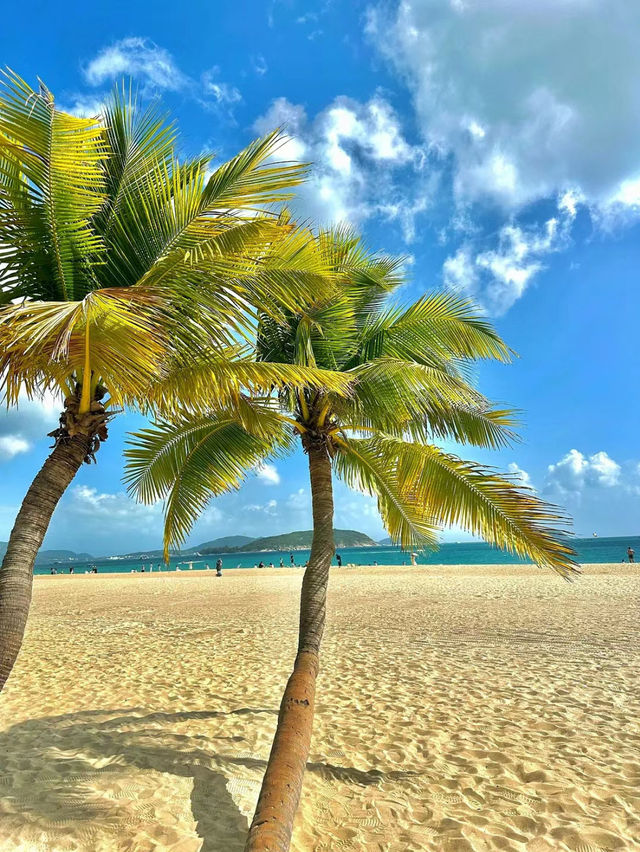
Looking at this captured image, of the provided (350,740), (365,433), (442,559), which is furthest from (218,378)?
(442,559)

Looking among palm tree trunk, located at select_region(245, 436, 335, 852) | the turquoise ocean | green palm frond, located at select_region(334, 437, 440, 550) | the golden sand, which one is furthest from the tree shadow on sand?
the turquoise ocean

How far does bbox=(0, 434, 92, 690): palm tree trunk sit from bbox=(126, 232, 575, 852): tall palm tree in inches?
47.6

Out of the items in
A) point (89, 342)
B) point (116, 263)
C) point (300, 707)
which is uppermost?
point (116, 263)

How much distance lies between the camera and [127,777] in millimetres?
5434

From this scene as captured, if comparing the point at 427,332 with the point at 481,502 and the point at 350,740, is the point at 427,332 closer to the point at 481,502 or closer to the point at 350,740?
the point at 481,502

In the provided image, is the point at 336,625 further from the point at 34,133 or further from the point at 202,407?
the point at 34,133

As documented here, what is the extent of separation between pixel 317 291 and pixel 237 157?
1280 millimetres

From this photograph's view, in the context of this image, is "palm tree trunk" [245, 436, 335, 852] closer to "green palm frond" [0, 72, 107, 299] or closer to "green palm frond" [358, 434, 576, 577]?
"green palm frond" [358, 434, 576, 577]

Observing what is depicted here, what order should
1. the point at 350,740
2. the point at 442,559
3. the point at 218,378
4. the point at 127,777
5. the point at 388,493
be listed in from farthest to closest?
the point at 442,559, the point at 388,493, the point at 350,740, the point at 127,777, the point at 218,378

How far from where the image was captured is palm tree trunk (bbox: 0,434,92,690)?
3711 millimetres

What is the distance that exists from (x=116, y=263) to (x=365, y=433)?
3.84 meters

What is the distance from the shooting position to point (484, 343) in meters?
6.50

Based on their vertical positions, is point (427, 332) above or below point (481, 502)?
above

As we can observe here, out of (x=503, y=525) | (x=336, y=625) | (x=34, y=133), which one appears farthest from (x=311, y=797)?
(x=336, y=625)
